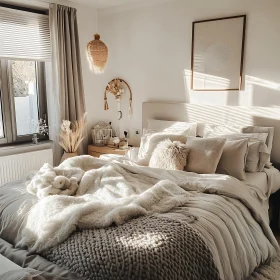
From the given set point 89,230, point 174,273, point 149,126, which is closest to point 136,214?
point 89,230

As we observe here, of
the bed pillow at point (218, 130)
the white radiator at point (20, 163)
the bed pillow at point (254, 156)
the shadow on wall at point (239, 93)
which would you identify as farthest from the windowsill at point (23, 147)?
the bed pillow at point (254, 156)

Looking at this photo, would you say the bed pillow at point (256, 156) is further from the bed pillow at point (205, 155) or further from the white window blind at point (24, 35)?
the white window blind at point (24, 35)

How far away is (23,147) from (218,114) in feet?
7.59

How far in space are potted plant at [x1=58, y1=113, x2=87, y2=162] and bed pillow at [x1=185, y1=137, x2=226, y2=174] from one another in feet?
5.45

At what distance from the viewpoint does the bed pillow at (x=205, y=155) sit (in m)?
2.79

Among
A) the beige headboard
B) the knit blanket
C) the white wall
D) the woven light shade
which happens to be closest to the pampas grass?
the white wall

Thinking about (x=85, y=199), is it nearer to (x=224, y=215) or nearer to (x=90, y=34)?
(x=224, y=215)

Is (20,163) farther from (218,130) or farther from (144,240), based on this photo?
(144,240)

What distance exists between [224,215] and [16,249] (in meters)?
1.33

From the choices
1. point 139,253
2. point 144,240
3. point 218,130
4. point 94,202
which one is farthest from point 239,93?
point 139,253

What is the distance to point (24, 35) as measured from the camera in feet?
11.9

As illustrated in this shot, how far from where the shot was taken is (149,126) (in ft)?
12.7

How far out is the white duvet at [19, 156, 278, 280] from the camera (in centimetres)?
184

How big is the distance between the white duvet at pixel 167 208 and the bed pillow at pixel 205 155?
0.54ft
